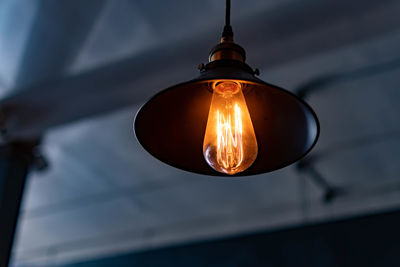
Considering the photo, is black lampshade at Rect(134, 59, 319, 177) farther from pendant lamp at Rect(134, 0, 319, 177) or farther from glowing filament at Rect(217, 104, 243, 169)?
glowing filament at Rect(217, 104, 243, 169)

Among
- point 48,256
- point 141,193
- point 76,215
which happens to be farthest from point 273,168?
point 48,256

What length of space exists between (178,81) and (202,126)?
65.0 inches

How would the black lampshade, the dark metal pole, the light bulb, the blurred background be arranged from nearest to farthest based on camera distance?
1. the light bulb
2. the black lampshade
3. the blurred background
4. the dark metal pole

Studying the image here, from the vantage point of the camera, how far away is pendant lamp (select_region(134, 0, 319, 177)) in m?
1.60

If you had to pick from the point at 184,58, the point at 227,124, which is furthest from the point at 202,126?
the point at 184,58

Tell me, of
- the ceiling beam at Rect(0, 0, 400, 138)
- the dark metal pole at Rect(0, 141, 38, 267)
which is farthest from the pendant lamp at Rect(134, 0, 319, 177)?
the dark metal pole at Rect(0, 141, 38, 267)

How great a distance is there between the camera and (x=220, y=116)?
5.47ft

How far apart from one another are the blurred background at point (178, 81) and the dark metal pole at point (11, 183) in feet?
0.37

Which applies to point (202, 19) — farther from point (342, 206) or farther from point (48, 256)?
point (48, 256)

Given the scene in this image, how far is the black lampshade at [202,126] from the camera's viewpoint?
1707mm

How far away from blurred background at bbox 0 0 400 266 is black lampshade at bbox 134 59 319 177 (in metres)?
1.29

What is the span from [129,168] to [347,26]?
3.10 meters

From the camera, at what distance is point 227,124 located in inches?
64.5

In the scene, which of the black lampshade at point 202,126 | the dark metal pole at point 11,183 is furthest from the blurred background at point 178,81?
the black lampshade at point 202,126
